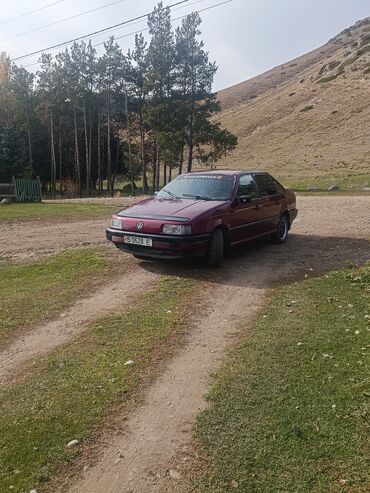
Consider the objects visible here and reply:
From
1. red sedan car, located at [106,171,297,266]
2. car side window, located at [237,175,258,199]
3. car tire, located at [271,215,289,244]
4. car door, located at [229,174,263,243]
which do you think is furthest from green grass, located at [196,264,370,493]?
car tire, located at [271,215,289,244]

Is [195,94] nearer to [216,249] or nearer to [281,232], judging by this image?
[281,232]

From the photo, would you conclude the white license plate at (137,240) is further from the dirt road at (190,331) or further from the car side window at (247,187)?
the car side window at (247,187)

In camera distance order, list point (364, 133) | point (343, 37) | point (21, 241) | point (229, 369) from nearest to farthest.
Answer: point (229, 369)
point (21, 241)
point (364, 133)
point (343, 37)

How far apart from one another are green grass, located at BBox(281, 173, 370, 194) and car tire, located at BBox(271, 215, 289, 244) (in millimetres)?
16412

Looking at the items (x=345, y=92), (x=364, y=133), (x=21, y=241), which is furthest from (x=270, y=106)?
(x=21, y=241)

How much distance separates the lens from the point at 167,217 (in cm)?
711

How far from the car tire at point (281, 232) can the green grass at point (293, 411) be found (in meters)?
4.59

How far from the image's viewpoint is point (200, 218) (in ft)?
23.2

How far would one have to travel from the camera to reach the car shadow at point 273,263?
698 centimetres

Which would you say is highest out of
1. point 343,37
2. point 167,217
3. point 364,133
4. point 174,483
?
point 343,37

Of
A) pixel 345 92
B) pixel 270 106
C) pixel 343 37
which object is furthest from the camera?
pixel 343 37

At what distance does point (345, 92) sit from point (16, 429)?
6625cm

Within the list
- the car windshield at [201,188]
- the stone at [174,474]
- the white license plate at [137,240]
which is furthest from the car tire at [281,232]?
the stone at [174,474]

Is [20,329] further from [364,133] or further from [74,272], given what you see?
[364,133]
